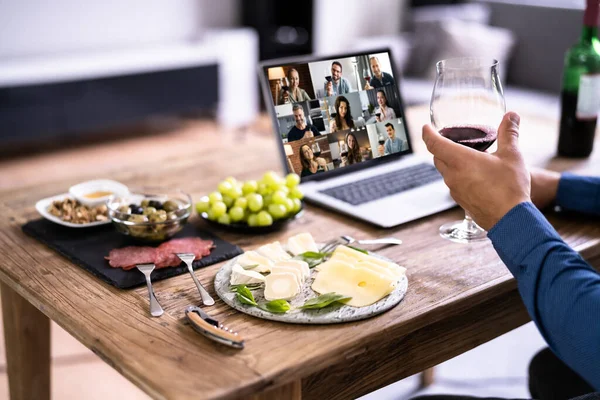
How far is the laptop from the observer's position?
1.33 metres

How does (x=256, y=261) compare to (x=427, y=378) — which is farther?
(x=427, y=378)

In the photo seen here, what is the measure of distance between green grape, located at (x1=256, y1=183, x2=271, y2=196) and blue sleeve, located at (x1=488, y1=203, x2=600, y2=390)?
491mm

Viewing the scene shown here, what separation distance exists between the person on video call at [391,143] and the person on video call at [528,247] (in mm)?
377

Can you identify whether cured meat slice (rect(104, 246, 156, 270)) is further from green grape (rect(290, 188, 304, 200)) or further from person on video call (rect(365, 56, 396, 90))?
person on video call (rect(365, 56, 396, 90))

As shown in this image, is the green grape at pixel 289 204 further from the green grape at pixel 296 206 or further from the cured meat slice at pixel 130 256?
the cured meat slice at pixel 130 256

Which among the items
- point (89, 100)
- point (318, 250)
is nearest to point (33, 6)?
point (89, 100)

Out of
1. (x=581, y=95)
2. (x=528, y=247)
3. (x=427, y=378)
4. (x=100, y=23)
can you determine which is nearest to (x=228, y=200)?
(x=528, y=247)

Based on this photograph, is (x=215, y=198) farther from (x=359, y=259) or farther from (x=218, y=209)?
(x=359, y=259)

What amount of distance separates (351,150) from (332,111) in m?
0.09

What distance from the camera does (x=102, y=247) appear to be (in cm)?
121

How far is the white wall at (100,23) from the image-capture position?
450 cm

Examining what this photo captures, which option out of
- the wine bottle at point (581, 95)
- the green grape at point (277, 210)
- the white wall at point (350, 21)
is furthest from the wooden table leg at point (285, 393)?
the white wall at point (350, 21)

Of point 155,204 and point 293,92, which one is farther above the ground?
point 293,92

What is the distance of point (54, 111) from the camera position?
4.20m
